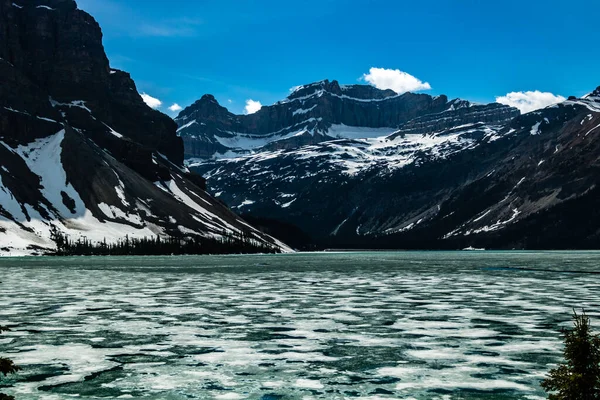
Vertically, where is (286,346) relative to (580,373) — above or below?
below

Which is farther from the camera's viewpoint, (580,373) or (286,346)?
(286,346)

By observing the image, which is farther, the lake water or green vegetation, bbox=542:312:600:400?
the lake water

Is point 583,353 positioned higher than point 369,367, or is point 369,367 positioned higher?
point 583,353

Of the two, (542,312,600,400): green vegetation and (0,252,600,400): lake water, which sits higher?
(542,312,600,400): green vegetation

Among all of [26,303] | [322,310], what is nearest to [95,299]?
[26,303]

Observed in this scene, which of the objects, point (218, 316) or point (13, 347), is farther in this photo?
point (218, 316)

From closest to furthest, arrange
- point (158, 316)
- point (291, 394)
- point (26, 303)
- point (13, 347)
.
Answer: point (291, 394), point (13, 347), point (158, 316), point (26, 303)

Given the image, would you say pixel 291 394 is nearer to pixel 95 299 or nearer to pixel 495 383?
pixel 495 383

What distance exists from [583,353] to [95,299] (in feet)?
140

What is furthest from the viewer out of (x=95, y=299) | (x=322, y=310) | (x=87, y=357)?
(x=95, y=299)

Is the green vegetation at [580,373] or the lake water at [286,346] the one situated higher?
the green vegetation at [580,373]

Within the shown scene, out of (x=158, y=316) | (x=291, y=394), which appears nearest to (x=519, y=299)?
(x=158, y=316)

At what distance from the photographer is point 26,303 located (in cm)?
4531

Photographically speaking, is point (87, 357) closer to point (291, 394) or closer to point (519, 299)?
point (291, 394)
